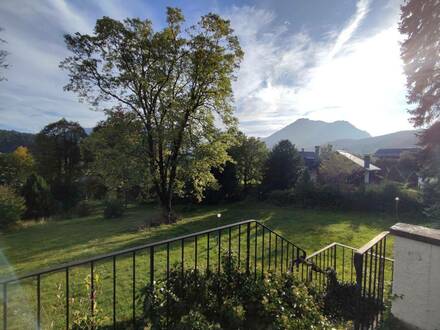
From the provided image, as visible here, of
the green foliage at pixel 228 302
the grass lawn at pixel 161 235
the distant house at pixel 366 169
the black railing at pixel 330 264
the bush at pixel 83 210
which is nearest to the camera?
the green foliage at pixel 228 302

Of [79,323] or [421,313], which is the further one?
[421,313]

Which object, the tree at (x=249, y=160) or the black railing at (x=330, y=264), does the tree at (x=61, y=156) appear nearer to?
the tree at (x=249, y=160)

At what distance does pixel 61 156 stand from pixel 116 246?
57.5ft

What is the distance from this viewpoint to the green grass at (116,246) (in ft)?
11.9

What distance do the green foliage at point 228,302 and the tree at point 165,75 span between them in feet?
28.4

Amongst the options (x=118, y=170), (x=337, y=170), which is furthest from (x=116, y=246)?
(x=337, y=170)

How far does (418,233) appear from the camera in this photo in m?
2.29

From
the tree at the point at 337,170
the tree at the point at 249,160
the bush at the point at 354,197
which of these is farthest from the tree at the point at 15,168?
the tree at the point at 337,170

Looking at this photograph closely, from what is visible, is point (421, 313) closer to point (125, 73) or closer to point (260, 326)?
point (260, 326)

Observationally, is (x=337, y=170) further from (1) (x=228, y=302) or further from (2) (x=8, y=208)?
(2) (x=8, y=208)

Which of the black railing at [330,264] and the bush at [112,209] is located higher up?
the black railing at [330,264]

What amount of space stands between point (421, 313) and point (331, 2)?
6.08 metres

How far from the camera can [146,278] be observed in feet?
15.7

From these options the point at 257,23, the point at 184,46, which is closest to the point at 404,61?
the point at 257,23
